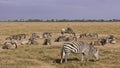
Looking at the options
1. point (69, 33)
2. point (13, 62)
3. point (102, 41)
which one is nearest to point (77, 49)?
point (13, 62)

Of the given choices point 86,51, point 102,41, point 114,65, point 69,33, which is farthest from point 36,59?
point 69,33

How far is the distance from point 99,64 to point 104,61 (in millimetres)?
1170

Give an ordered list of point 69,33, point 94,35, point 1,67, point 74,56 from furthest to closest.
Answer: point 69,33
point 94,35
point 74,56
point 1,67

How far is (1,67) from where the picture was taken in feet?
55.5

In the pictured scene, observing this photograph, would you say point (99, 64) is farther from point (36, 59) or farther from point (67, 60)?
point (36, 59)

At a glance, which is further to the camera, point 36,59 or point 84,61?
point 36,59

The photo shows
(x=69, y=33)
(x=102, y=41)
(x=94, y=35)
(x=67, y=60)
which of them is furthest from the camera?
(x=69, y=33)

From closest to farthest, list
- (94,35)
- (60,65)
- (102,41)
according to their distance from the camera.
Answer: (60,65)
(102,41)
(94,35)

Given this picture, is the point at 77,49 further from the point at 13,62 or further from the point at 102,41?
the point at 102,41

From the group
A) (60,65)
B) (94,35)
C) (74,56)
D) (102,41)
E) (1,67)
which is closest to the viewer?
(1,67)

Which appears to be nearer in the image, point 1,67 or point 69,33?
point 1,67

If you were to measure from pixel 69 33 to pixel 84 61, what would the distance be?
27.4 m

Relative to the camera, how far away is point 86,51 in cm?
1914

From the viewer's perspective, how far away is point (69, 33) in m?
46.3
